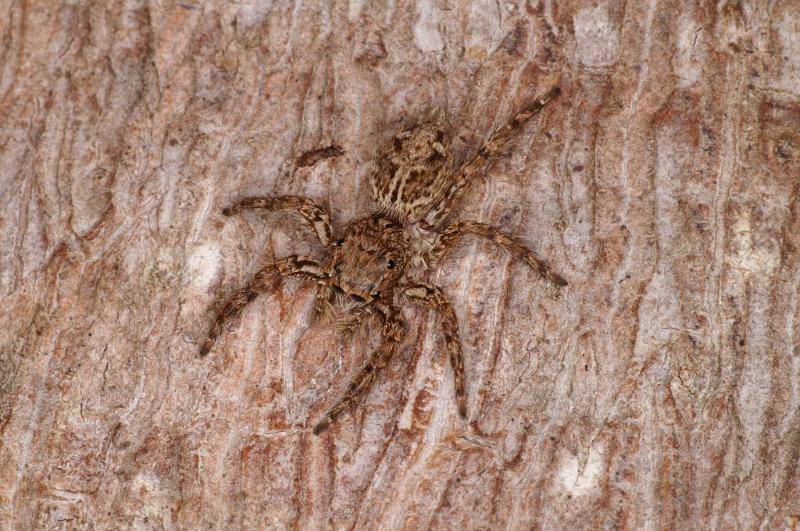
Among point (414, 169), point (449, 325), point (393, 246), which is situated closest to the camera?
point (449, 325)

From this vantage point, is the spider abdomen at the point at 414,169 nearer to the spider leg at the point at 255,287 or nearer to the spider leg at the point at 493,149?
the spider leg at the point at 493,149

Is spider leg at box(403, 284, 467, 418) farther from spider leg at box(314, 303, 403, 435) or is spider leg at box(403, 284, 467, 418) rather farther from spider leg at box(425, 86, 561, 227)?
spider leg at box(425, 86, 561, 227)

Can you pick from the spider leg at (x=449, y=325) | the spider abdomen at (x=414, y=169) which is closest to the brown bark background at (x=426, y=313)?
the spider leg at (x=449, y=325)

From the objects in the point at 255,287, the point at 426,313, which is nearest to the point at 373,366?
the point at 426,313

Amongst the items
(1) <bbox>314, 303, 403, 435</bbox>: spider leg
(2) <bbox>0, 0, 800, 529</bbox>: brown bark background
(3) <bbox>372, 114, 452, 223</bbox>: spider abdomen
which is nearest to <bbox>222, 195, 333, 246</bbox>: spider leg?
(2) <bbox>0, 0, 800, 529</bbox>: brown bark background

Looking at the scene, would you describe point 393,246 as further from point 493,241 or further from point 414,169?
point 493,241

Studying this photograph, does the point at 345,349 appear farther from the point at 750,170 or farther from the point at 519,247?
the point at 750,170

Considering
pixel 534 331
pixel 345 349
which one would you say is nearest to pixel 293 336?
pixel 345 349
